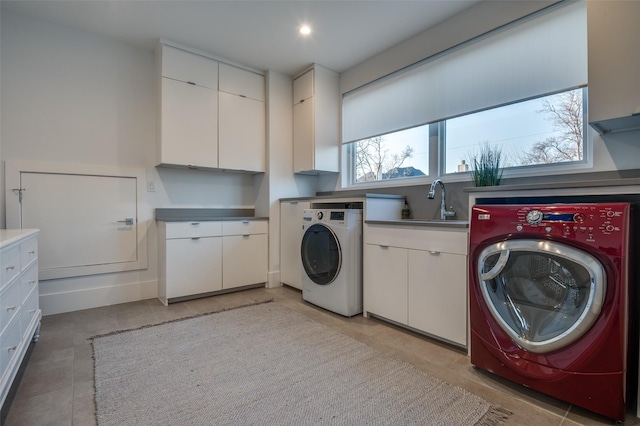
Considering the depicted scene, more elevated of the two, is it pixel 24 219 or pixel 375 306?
pixel 24 219

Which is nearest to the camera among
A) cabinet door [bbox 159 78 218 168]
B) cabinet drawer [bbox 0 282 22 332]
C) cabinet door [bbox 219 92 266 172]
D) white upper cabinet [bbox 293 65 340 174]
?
cabinet drawer [bbox 0 282 22 332]

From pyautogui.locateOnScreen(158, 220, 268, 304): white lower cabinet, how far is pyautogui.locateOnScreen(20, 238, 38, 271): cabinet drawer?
37.6 inches

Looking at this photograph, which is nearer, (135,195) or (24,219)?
(24,219)

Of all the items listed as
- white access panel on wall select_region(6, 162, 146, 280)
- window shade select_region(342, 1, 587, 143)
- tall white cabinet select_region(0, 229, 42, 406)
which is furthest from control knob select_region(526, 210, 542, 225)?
white access panel on wall select_region(6, 162, 146, 280)

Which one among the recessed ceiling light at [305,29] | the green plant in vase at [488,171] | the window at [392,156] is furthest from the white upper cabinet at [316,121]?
the green plant in vase at [488,171]

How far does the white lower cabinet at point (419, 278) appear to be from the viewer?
6.14 feet

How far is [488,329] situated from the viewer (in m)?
1.57

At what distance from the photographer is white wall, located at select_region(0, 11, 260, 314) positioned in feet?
8.27

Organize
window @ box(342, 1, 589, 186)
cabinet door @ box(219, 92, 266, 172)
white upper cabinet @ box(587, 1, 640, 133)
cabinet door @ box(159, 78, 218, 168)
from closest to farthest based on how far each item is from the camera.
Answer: white upper cabinet @ box(587, 1, 640, 133), window @ box(342, 1, 589, 186), cabinet door @ box(159, 78, 218, 168), cabinet door @ box(219, 92, 266, 172)

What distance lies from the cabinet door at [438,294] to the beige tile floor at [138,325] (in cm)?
12

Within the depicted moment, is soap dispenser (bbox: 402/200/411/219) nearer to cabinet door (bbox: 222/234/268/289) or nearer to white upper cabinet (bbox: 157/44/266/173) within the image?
cabinet door (bbox: 222/234/268/289)

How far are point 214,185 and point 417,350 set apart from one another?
267 centimetres

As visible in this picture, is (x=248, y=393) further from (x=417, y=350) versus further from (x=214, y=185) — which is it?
(x=214, y=185)

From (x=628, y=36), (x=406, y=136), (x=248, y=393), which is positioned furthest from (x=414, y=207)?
(x=248, y=393)
